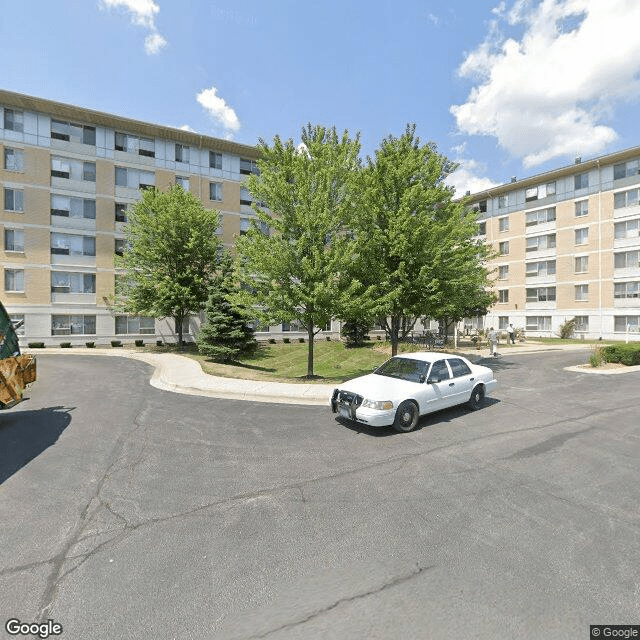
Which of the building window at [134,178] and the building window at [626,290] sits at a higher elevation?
the building window at [134,178]

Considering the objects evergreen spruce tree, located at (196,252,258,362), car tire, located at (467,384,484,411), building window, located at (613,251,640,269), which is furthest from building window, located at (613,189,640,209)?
evergreen spruce tree, located at (196,252,258,362)

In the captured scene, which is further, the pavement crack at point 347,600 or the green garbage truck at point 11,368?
the green garbage truck at point 11,368

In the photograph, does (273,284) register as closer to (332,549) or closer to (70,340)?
(332,549)

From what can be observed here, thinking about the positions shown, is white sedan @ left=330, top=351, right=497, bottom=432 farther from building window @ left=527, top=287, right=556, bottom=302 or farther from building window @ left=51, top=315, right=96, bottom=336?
building window @ left=527, top=287, right=556, bottom=302

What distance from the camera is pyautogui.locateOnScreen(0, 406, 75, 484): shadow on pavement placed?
619 centimetres

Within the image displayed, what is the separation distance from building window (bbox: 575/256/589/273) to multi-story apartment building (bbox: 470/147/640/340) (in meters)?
0.09

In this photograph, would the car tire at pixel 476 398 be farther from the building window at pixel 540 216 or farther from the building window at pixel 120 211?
the building window at pixel 540 216

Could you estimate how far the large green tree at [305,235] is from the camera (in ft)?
44.0

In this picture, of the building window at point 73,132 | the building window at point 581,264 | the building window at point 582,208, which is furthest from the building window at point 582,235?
the building window at point 73,132


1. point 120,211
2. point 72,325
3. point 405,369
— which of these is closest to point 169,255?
point 120,211

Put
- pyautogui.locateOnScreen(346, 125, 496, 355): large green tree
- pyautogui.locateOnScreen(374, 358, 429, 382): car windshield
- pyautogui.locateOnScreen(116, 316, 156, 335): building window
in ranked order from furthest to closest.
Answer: pyautogui.locateOnScreen(116, 316, 156, 335): building window, pyautogui.locateOnScreen(346, 125, 496, 355): large green tree, pyautogui.locateOnScreen(374, 358, 429, 382): car windshield

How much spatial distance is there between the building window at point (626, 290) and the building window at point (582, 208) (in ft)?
26.8

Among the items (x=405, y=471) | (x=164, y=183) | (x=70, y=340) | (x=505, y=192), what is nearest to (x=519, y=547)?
(x=405, y=471)

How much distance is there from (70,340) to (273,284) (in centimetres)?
2364
